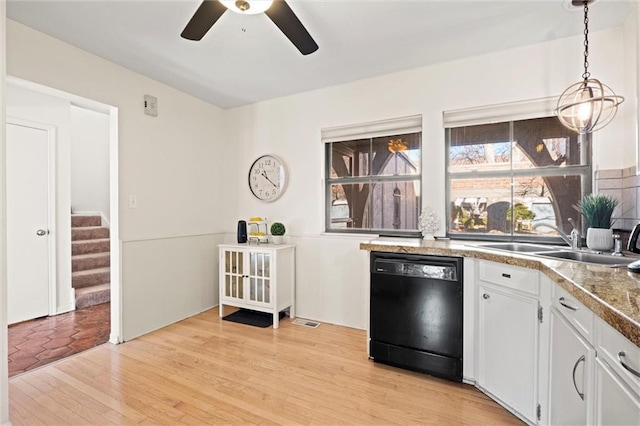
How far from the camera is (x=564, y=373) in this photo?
4.23 feet

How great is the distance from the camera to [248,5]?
1.52 meters

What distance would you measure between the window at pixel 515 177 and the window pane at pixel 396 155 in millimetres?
307

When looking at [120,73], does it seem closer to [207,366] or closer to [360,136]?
[360,136]

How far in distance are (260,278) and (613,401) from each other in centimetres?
264

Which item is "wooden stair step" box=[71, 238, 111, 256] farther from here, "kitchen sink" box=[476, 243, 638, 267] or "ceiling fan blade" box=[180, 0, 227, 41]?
"kitchen sink" box=[476, 243, 638, 267]

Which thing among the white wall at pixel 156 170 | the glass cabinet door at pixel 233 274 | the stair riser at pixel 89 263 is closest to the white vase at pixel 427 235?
the glass cabinet door at pixel 233 274

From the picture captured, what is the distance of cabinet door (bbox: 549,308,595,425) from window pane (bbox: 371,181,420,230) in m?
1.50

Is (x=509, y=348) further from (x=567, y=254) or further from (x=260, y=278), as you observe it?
(x=260, y=278)

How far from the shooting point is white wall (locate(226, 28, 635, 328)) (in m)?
2.17

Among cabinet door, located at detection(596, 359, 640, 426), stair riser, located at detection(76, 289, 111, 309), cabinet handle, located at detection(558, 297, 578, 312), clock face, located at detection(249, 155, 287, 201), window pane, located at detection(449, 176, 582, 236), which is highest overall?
clock face, located at detection(249, 155, 287, 201)

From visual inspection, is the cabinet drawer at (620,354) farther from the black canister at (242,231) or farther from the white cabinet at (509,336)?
the black canister at (242,231)

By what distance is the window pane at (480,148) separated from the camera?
97.6 inches

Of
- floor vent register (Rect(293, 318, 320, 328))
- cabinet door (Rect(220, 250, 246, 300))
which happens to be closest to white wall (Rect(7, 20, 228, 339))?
cabinet door (Rect(220, 250, 246, 300))

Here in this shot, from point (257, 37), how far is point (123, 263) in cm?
221
